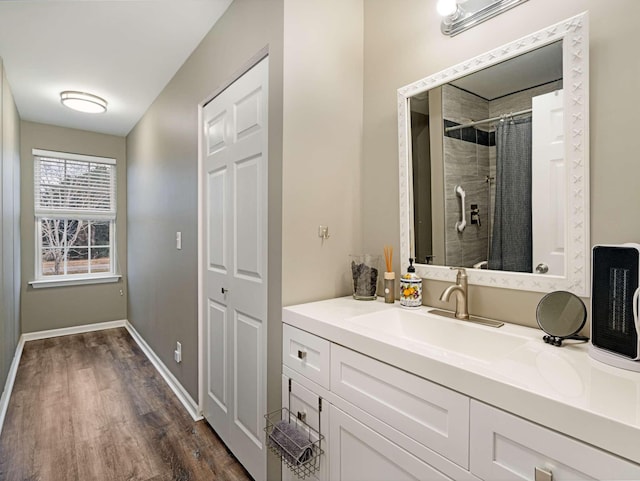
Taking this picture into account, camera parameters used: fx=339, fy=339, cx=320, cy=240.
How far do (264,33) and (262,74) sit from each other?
18 cm

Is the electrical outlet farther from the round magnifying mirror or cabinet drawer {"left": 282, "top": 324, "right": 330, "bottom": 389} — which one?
the round magnifying mirror

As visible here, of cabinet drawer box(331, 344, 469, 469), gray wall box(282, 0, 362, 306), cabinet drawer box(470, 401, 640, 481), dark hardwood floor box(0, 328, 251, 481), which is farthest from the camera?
dark hardwood floor box(0, 328, 251, 481)

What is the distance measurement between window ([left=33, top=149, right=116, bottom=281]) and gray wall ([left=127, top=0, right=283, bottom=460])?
0.46m

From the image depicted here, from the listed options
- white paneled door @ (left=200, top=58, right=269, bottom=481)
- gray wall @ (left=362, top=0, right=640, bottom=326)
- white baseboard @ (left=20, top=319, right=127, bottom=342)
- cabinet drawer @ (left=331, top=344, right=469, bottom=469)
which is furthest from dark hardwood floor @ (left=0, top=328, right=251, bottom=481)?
gray wall @ (left=362, top=0, right=640, bottom=326)

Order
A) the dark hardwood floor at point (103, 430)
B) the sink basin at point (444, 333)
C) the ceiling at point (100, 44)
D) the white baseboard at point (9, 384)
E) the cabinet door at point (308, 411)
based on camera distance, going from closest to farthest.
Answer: the sink basin at point (444, 333)
the cabinet door at point (308, 411)
the dark hardwood floor at point (103, 430)
the ceiling at point (100, 44)
the white baseboard at point (9, 384)

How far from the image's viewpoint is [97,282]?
442cm

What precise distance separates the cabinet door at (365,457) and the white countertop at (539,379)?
9.8 inches

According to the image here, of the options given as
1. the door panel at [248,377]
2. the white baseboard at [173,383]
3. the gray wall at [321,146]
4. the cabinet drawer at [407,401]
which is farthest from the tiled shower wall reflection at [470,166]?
the white baseboard at [173,383]

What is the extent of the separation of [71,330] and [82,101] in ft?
9.23

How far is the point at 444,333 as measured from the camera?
1.28m

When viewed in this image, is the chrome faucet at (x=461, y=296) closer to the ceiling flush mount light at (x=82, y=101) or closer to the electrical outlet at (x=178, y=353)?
the electrical outlet at (x=178, y=353)

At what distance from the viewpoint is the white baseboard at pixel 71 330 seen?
4.00 metres

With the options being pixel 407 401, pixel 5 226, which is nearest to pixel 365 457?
pixel 407 401

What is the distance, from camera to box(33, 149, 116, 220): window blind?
405 centimetres
